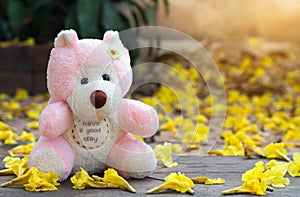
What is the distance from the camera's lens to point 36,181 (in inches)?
65.7

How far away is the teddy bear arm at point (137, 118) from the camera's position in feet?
5.75

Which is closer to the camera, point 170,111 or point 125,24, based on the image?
point 170,111

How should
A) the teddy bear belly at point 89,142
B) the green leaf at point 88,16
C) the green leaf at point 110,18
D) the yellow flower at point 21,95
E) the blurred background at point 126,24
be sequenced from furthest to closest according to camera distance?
the green leaf at point 110,18 → the blurred background at point 126,24 → the green leaf at point 88,16 → the yellow flower at point 21,95 → the teddy bear belly at point 89,142

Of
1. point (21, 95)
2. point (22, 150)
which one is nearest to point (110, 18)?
point (21, 95)

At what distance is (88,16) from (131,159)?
2.69m

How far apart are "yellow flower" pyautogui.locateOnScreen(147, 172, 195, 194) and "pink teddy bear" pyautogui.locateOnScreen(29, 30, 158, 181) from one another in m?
0.12

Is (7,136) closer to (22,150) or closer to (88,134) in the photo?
(22,150)

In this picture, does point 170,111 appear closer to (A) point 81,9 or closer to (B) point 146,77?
(B) point 146,77

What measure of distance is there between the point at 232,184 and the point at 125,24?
10.3 feet

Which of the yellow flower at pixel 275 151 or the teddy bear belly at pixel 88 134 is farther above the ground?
the yellow flower at pixel 275 151

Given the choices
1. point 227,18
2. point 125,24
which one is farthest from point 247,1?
point 125,24

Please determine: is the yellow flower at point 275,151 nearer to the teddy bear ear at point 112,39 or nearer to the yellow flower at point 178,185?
the yellow flower at point 178,185

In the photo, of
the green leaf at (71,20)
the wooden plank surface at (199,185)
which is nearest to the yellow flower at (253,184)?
the wooden plank surface at (199,185)

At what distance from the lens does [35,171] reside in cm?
169
